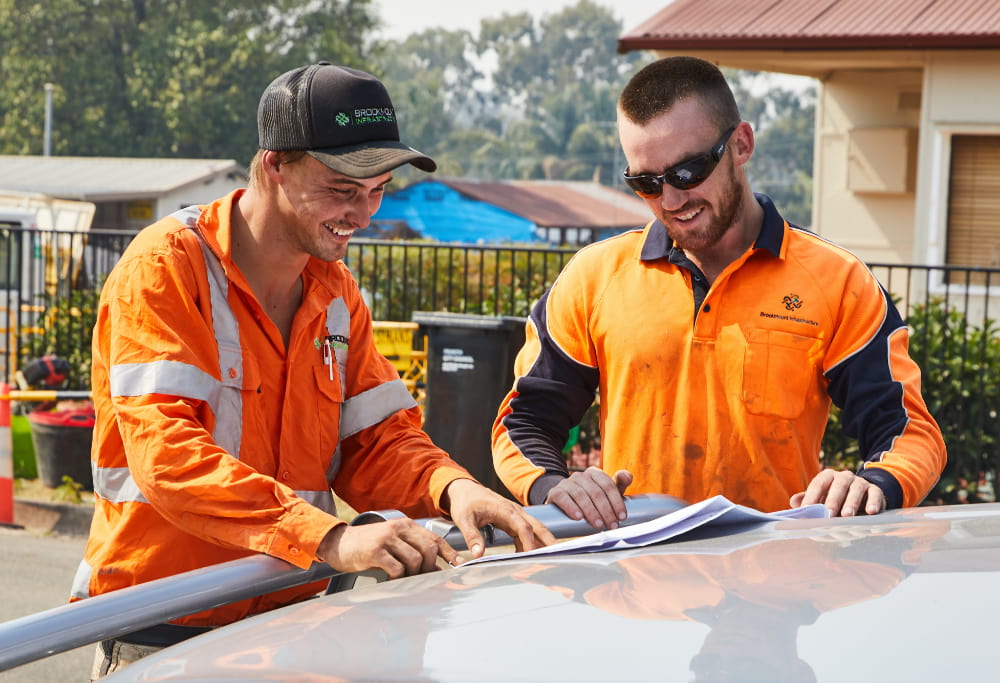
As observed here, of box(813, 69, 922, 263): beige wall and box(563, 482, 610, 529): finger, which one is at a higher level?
box(813, 69, 922, 263): beige wall

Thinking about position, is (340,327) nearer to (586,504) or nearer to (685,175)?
(586,504)

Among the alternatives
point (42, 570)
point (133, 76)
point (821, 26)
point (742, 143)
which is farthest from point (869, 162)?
point (133, 76)

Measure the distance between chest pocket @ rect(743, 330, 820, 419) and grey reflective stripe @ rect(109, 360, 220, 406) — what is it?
4.36 ft

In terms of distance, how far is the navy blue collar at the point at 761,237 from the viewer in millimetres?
3131

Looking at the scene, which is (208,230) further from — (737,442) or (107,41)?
(107,41)

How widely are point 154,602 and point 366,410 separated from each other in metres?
1.02

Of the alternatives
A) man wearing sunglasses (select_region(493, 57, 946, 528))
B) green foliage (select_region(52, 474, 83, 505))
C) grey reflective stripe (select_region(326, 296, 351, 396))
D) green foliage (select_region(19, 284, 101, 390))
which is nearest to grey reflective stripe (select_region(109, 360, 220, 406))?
grey reflective stripe (select_region(326, 296, 351, 396))

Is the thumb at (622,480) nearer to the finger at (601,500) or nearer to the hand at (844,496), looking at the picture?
the finger at (601,500)

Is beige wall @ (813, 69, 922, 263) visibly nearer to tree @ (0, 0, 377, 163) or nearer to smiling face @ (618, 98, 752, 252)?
smiling face @ (618, 98, 752, 252)

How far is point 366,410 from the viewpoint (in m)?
2.84

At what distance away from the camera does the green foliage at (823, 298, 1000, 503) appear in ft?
27.1

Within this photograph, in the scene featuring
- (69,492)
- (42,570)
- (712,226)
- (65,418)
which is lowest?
(42,570)

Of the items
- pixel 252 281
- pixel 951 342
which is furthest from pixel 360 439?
pixel 951 342

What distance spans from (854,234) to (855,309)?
527 inches
